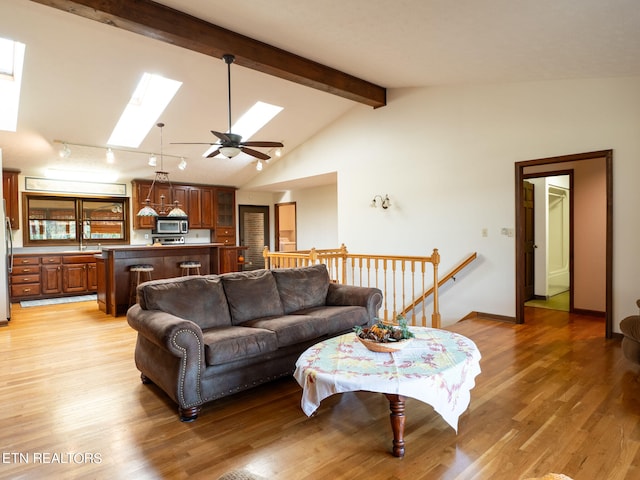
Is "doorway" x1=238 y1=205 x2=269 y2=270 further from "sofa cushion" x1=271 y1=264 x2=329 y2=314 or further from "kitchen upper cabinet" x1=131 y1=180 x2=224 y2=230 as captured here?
"sofa cushion" x1=271 y1=264 x2=329 y2=314

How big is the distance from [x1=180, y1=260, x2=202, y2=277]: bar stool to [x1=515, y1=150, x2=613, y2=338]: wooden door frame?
5.14 meters

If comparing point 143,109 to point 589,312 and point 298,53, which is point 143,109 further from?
point 589,312

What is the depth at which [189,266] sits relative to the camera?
677 cm

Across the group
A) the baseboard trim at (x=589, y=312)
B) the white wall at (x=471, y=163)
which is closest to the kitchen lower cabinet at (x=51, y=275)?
the white wall at (x=471, y=163)

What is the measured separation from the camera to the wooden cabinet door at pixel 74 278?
7.29 m

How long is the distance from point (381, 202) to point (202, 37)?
12.0 feet

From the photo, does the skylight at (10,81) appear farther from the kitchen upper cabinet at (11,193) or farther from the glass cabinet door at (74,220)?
the glass cabinet door at (74,220)

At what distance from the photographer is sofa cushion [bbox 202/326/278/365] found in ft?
8.63

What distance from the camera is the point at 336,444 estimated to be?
2217mm

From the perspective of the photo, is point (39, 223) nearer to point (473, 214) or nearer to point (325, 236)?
point (325, 236)

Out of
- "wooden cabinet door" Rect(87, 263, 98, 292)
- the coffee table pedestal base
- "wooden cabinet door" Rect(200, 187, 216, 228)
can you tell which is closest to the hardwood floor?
the coffee table pedestal base

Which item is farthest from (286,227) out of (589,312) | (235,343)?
(235,343)

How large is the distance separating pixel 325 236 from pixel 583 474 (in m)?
7.63

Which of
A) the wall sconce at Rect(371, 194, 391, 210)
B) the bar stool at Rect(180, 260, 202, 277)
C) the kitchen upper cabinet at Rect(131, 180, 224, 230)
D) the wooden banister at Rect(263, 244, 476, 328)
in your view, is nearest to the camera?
the wooden banister at Rect(263, 244, 476, 328)
